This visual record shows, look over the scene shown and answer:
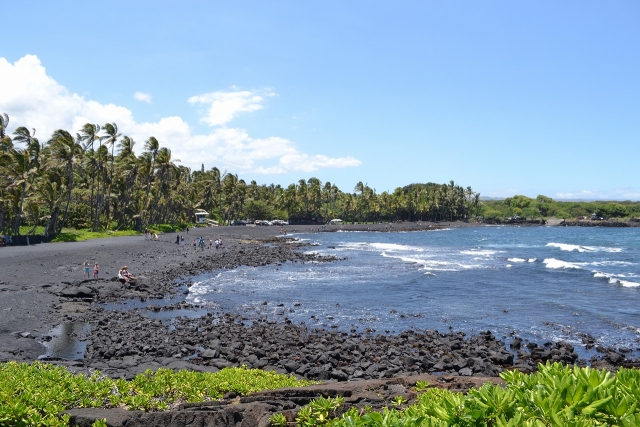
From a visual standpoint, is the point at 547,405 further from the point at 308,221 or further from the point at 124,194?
the point at 308,221

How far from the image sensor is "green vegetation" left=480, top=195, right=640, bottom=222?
158 meters

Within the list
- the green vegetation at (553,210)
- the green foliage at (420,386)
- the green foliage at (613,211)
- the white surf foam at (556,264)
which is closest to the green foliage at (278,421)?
the green foliage at (420,386)

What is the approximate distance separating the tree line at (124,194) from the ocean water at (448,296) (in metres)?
25.6

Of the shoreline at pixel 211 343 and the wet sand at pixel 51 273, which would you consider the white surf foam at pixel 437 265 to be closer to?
the wet sand at pixel 51 273

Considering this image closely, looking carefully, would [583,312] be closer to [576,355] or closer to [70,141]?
[576,355]

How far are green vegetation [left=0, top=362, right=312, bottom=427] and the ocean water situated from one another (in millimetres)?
11967

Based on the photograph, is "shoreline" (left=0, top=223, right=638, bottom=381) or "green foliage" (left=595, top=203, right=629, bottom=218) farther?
"green foliage" (left=595, top=203, right=629, bottom=218)

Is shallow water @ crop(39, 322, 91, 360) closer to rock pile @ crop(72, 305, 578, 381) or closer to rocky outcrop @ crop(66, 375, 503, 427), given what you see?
rock pile @ crop(72, 305, 578, 381)

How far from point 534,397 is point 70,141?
55728 millimetres

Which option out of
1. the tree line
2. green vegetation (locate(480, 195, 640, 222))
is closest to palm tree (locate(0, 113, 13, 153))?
the tree line

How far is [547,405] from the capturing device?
3.83m

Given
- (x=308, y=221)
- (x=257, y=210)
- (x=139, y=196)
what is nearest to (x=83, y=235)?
(x=139, y=196)

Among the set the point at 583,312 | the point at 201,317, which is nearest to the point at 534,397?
the point at 201,317

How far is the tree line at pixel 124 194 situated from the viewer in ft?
161
